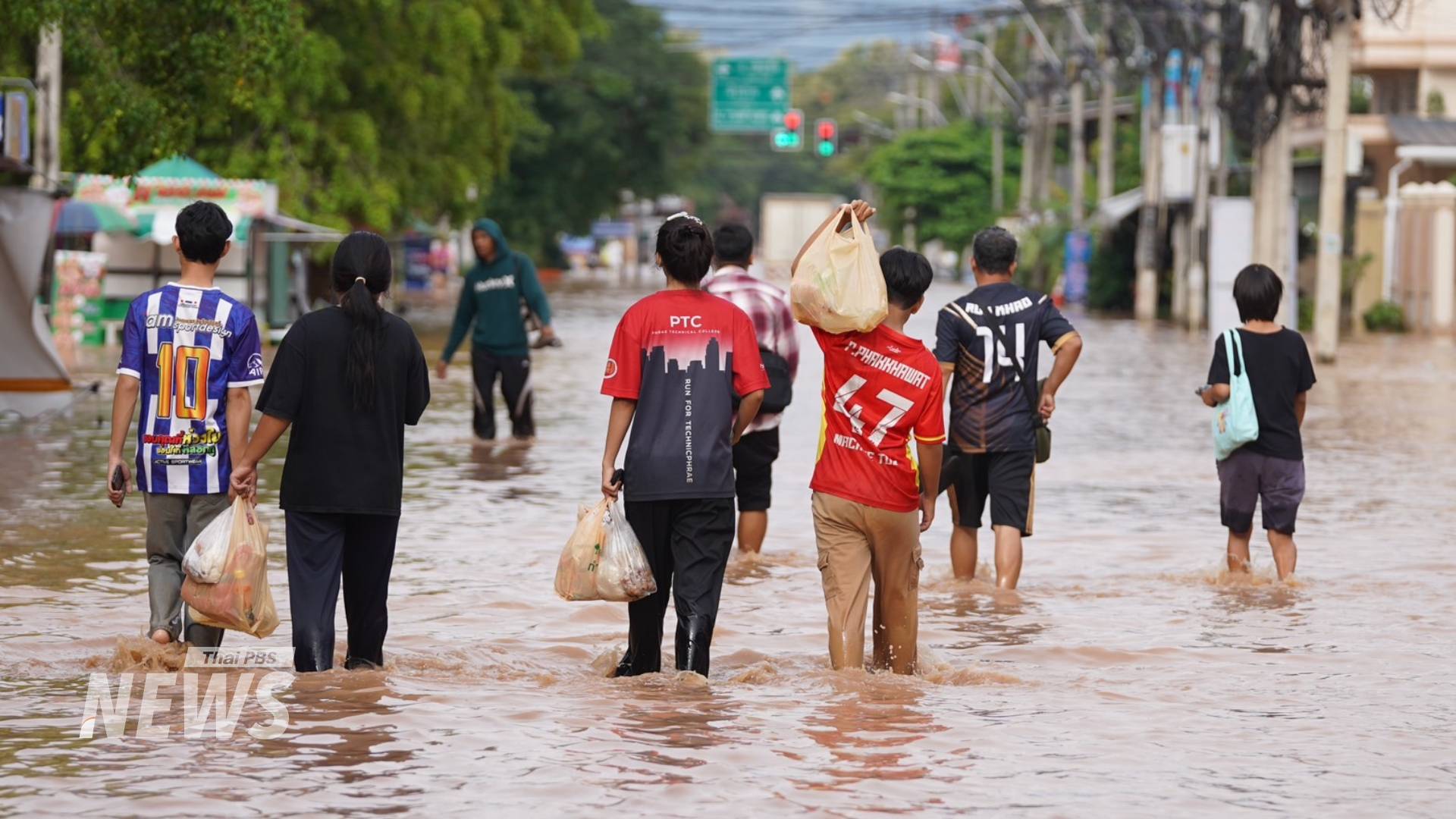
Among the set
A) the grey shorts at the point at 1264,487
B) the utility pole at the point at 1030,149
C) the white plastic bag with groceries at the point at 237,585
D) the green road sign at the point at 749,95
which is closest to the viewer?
the white plastic bag with groceries at the point at 237,585

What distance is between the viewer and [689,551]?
753 cm

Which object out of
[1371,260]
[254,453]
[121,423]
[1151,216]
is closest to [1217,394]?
[254,453]

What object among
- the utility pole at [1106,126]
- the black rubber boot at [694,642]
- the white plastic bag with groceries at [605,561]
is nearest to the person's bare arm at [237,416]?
the white plastic bag with groceries at [605,561]

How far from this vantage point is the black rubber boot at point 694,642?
7637 millimetres

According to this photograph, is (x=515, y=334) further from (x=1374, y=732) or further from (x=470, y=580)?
(x=1374, y=732)

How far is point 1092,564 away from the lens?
38.4 ft

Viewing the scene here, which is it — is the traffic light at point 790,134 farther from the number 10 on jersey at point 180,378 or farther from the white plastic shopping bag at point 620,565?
the white plastic shopping bag at point 620,565

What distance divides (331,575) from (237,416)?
65 centimetres

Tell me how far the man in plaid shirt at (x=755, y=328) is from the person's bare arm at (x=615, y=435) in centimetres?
302

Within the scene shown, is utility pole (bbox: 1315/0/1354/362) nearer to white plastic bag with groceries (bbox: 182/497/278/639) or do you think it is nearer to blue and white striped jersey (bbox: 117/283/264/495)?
blue and white striped jersey (bbox: 117/283/264/495)

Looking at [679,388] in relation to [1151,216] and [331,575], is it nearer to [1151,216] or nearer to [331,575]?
[331,575]

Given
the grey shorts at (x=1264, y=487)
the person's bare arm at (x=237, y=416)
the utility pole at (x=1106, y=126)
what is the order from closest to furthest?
the person's bare arm at (x=237, y=416) < the grey shorts at (x=1264, y=487) < the utility pole at (x=1106, y=126)

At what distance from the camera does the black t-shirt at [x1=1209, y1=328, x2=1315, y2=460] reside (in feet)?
33.6

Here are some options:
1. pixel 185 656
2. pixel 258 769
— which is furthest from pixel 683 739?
pixel 185 656
